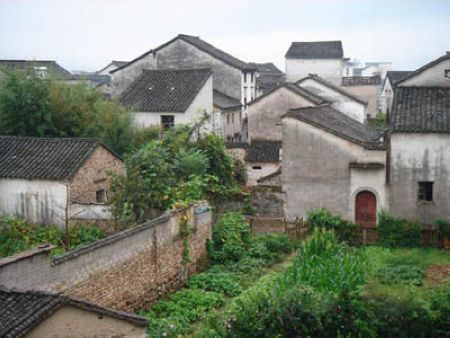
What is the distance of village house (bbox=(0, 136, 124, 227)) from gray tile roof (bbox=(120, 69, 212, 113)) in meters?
10.1

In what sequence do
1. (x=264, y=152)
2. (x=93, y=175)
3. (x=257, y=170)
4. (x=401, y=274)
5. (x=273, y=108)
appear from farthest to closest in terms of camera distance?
1. (x=273, y=108)
2. (x=264, y=152)
3. (x=257, y=170)
4. (x=93, y=175)
5. (x=401, y=274)

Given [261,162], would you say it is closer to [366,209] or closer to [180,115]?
[180,115]

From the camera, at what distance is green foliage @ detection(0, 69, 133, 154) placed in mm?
26156

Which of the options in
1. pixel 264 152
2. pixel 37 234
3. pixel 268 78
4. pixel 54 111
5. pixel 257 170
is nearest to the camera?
pixel 37 234

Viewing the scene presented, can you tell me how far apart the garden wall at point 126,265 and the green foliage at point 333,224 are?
17.3 feet

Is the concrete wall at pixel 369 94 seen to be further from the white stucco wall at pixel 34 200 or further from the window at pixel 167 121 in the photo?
the white stucco wall at pixel 34 200

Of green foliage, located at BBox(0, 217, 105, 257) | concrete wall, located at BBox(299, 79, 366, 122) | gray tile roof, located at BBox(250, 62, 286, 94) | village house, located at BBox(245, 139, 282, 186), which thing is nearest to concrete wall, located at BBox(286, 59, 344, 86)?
gray tile roof, located at BBox(250, 62, 286, 94)

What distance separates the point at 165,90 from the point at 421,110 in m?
14.9

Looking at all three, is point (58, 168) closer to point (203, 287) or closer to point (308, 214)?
point (203, 287)

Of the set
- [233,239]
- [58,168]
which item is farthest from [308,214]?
[58,168]

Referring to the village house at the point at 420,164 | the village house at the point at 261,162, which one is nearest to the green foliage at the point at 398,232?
the village house at the point at 420,164

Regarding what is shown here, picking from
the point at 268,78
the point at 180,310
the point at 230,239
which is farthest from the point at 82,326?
the point at 268,78

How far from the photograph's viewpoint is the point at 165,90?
1384 inches

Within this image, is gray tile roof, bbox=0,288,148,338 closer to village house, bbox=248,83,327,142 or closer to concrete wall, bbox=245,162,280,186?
concrete wall, bbox=245,162,280,186
